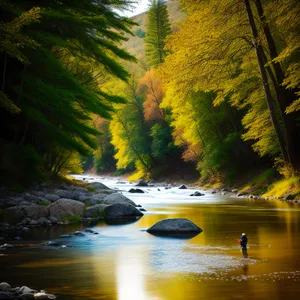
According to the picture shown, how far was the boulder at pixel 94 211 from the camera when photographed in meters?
19.1

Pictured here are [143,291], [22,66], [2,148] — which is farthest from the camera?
[22,66]

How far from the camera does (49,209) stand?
698 inches

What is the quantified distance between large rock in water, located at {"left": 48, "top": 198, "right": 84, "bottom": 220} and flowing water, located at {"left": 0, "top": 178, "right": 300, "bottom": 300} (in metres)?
2.10

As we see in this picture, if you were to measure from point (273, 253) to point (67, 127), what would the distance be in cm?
1275

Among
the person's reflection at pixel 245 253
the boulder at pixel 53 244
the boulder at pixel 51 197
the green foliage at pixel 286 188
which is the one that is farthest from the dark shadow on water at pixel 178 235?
the green foliage at pixel 286 188

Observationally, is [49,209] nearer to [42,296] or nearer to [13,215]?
[13,215]

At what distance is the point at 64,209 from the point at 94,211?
1652 mm

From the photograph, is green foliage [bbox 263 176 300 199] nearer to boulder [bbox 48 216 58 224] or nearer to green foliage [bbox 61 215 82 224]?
green foliage [bbox 61 215 82 224]

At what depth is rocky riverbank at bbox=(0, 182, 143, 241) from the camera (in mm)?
16359

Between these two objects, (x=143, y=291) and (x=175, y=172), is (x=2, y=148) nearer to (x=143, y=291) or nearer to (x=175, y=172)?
(x=143, y=291)

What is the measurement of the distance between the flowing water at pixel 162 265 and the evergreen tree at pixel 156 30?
5429cm

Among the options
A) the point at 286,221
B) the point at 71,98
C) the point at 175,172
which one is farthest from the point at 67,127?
the point at 175,172

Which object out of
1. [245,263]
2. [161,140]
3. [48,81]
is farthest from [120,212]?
[161,140]

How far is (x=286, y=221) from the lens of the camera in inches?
641
